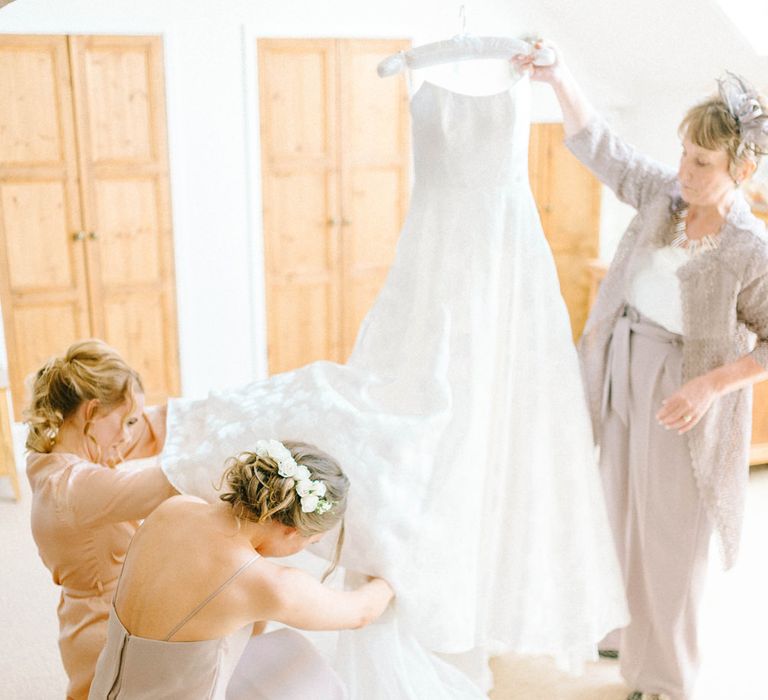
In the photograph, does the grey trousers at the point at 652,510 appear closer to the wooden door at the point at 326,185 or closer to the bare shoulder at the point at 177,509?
the bare shoulder at the point at 177,509

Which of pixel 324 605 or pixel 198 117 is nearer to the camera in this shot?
pixel 324 605

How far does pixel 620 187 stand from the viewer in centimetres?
227

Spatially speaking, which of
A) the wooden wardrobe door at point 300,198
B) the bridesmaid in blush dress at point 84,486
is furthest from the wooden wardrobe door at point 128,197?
the bridesmaid in blush dress at point 84,486

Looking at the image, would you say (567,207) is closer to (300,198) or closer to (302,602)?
(300,198)

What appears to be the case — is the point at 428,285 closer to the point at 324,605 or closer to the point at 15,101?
the point at 324,605

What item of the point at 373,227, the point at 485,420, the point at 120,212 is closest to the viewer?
the point at 485,420

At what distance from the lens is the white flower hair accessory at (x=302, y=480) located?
155cm

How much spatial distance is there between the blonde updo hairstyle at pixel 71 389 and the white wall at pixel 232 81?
2.30 m

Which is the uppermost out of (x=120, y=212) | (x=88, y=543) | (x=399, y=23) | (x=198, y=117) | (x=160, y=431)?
(x=399, y=23)

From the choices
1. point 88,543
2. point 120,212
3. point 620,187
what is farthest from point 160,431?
point 120,212

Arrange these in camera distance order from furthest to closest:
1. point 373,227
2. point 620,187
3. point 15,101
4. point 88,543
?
point 373,227
point 15,101
point 620,187
point 88,543

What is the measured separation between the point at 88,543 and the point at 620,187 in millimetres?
1457

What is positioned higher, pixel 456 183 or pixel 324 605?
pixel 456 183

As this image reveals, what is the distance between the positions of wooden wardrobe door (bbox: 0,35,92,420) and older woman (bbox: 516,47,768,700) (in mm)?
2455
